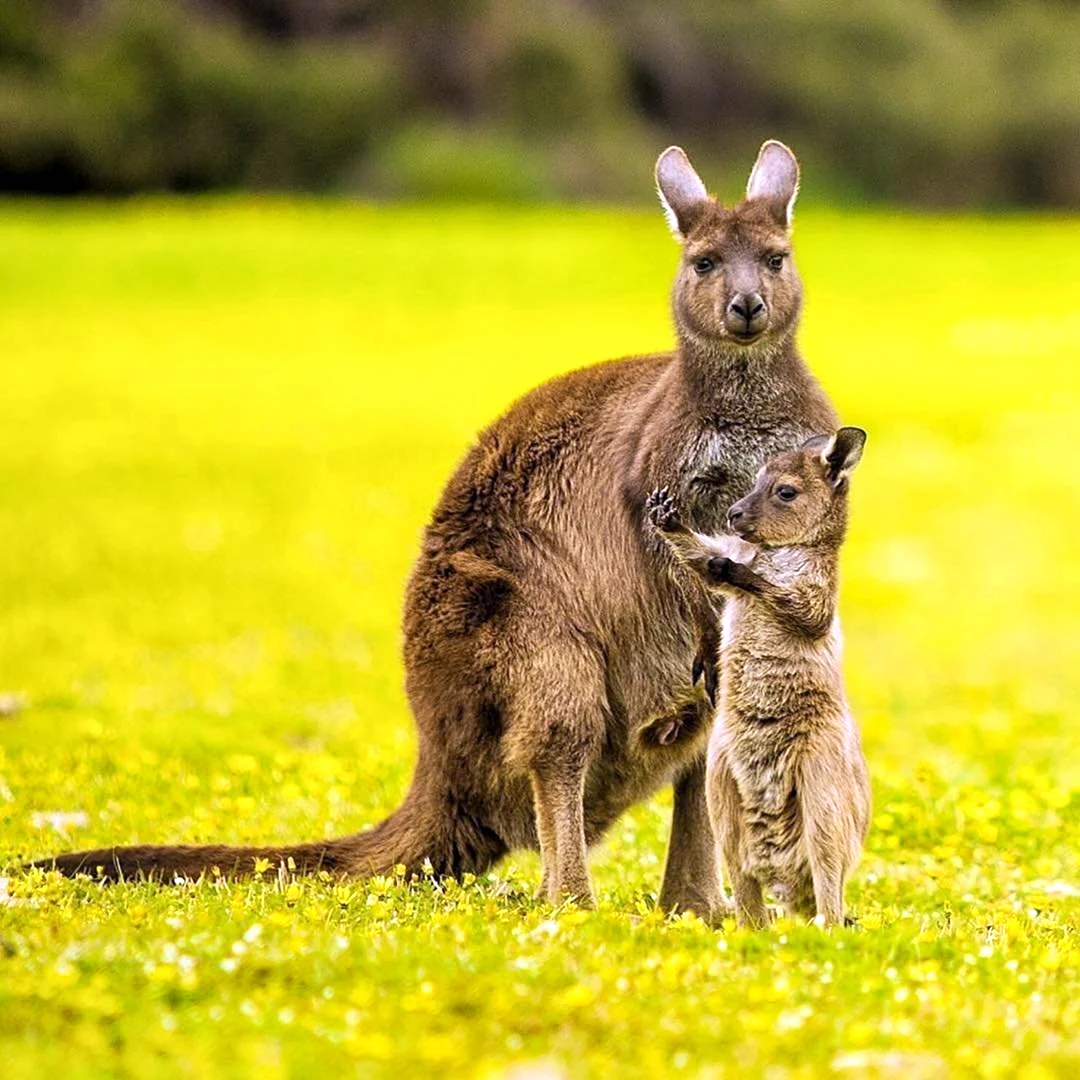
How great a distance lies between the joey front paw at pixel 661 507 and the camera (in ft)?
22.3

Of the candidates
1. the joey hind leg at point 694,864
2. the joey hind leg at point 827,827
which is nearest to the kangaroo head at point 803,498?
the joey hind leg at point 827,827

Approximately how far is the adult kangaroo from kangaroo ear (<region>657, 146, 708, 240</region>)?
84mm

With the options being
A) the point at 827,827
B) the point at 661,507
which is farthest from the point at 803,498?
the point at 827,827

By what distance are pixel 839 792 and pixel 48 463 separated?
19.3 meters

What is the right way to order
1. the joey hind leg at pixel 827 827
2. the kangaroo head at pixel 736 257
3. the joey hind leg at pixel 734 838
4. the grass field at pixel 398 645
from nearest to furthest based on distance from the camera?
the grass field at pixel 398 645 → the joey hind leg at pixel 827 827 → the joey hind leg at pixel 734 838 → the kangaroo head at pixel 736 257

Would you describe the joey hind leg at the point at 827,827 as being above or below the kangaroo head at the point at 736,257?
below

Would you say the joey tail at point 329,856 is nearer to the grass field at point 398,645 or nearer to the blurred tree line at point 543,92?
the grass field at point 398,645

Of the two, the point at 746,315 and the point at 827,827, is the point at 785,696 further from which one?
the point at 746,315

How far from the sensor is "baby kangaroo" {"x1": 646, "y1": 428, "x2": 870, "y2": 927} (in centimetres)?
634

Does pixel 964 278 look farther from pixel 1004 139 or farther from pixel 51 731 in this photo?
pixel 51 731

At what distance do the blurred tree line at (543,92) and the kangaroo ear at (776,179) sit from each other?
44.5 m

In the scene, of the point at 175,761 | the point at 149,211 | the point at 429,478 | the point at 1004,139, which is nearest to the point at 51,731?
the point at 175,761

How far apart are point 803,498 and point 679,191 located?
142 centimetres

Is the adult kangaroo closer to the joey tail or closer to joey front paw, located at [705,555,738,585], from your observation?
the joey tail
